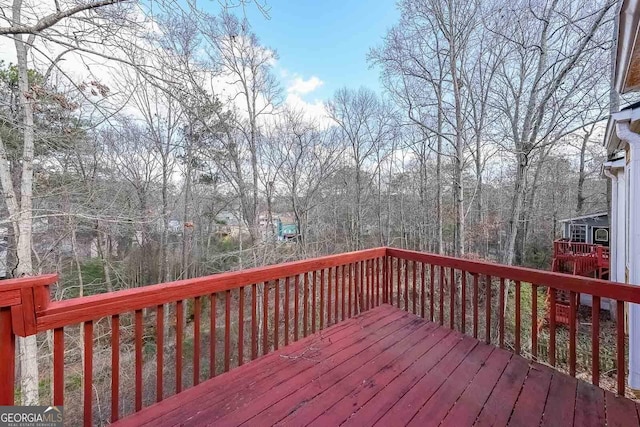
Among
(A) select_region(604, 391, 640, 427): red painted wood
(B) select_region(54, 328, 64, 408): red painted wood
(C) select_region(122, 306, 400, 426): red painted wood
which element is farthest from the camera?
(C) select_region(122, 306, 400, 426): red painted wood

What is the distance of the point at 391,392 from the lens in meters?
1.81

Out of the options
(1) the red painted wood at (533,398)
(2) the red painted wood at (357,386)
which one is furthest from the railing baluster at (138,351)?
(1) the red painted wood at (533,398)

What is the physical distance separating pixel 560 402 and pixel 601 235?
13183mm

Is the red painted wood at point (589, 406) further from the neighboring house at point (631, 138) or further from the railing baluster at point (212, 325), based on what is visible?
the railing baluster at point (212, 325)

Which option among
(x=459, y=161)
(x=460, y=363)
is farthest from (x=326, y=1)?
(x=460, y=363)

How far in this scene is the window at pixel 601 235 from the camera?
1064cm

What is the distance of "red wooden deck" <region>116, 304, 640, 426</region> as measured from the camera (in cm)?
160

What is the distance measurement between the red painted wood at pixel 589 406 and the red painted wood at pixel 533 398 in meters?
0.16

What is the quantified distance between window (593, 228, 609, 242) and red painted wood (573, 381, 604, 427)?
12.6 m

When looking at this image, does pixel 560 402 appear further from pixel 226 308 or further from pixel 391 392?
pixel 226 308

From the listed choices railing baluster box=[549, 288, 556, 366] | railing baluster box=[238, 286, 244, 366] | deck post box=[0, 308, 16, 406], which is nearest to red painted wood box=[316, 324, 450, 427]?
railing baluster box=[549, 288, 556, 366]

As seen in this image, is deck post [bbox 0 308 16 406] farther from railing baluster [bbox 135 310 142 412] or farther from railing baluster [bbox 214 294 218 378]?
railing baluster [bbox 214 294 218 378]

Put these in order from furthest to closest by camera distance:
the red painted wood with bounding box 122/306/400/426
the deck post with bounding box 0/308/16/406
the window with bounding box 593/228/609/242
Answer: the window with bounding box 593/228/609/242
the red painted wood with bounding box 122/306/400/426
the deck post with bounding box 0/308/16/406

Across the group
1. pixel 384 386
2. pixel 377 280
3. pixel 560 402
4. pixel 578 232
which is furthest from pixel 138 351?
pixel 578 232
